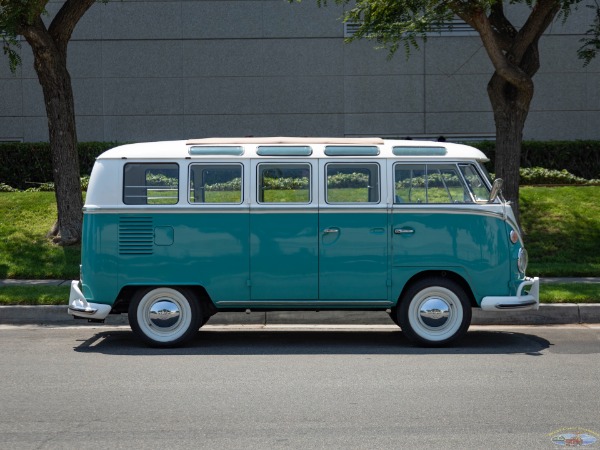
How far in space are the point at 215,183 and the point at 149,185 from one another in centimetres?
72

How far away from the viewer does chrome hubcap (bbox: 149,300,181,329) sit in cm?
978

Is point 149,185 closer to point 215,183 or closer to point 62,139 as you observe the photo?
point 215,183

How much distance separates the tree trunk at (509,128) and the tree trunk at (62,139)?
293 inches

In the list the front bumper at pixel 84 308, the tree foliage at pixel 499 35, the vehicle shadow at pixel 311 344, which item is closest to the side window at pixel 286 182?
the vehicle shadow at pixel 311 344

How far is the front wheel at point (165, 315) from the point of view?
9766 millimetres

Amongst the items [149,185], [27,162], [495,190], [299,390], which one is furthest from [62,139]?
[299,390]

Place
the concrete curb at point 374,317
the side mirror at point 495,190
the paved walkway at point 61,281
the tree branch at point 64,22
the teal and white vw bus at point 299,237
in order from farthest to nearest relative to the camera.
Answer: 1. the tree branch at point 64,22
2. the paved walkway at point 61,281
3. the concrete curb at point 374,317
4. the teal and white vw bus at point 299,237
5. the side mirror at point 495,190

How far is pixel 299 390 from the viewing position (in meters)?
7.65

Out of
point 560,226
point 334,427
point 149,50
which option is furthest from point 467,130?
point 334,427

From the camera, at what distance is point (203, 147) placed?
32.3ft

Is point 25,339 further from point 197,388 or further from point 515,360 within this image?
point 515,360

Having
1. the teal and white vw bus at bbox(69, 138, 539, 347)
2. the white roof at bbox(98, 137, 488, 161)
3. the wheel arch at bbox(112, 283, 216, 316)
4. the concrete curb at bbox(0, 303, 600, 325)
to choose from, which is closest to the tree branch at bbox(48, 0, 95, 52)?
the concrete curb at bbox(0, 303, 600, 325)

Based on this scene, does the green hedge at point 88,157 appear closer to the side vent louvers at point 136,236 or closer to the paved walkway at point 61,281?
the paved walkway at point 61,281

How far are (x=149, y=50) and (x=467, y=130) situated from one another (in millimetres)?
8052
